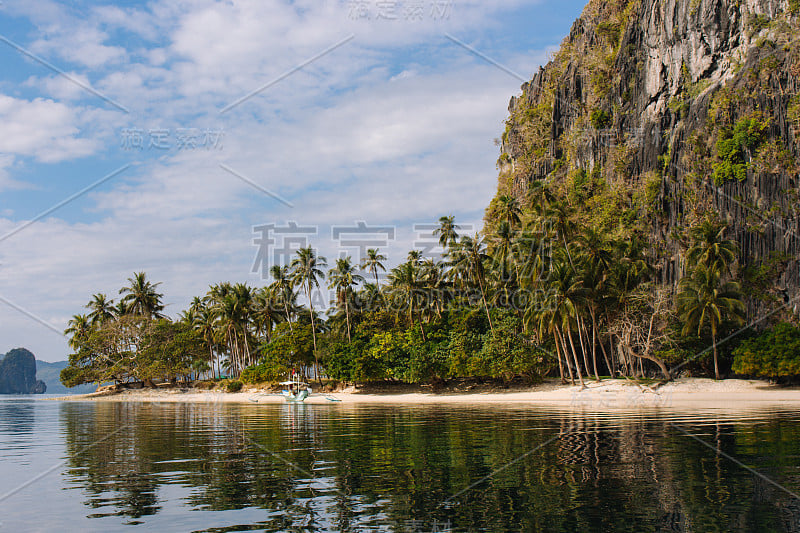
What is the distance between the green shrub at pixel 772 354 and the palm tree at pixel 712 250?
24.1 ft

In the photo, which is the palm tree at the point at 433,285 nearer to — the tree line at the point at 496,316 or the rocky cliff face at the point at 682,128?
the tree line at the point at 496,316

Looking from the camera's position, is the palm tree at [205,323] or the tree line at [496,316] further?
the palm tree at [205,323]

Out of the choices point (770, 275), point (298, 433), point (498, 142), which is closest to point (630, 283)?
point (770, 275)

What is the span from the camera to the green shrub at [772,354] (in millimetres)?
47125

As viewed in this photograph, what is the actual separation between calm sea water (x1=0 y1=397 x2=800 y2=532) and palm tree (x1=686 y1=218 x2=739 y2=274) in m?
35.0

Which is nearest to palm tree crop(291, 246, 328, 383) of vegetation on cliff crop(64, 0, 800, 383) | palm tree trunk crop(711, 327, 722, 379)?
vegetation on cliff crop(64, 0, 800, 383)

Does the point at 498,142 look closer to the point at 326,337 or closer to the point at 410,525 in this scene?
the point at 326,337

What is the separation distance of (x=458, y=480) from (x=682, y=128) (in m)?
67.4

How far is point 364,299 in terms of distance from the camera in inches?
2995

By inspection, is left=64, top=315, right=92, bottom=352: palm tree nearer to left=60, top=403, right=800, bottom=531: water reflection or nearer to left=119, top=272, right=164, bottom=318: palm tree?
left=119, top=272, right=164, bottom=318: palm tree

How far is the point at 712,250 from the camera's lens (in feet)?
180

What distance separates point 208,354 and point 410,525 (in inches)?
3707

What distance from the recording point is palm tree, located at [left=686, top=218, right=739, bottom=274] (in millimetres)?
54656

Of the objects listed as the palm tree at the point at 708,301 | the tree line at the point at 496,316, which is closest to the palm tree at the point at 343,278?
the tree line at the point at 496,316
